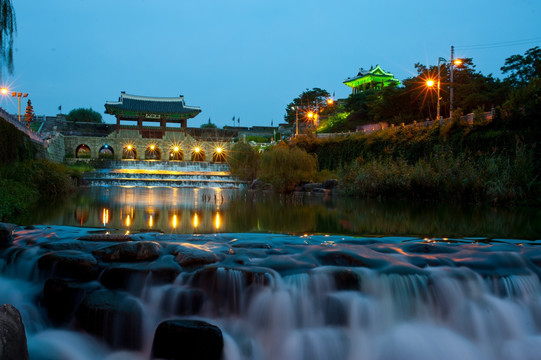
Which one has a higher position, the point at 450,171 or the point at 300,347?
the point at 450,171

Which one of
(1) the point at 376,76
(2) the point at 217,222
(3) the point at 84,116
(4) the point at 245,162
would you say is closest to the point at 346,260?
(2) the point at 217,222

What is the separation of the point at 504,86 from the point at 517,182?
21.2 meters

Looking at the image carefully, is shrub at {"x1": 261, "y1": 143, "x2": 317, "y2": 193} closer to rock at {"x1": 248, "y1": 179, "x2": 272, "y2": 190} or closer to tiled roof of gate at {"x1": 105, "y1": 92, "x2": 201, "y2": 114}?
rock at {"x1": 248, "y1": 179, "x2": 272, "y2": 190}

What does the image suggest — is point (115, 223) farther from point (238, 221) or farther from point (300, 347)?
point (300, 347)

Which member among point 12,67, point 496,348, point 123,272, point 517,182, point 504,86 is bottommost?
point 496,348

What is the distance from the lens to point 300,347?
13.8 ft

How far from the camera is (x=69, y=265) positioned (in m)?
5.04

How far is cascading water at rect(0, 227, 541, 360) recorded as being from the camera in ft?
14.0

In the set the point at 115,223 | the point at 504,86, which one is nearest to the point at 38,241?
the point at 115,223

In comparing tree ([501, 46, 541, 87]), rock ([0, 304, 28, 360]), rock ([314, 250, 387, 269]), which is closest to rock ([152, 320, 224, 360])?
rock ([0, 304, 28, 360])

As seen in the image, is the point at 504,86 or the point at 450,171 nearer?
the point at 450,171

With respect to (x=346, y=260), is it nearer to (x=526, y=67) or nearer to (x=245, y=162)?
(x=245, y=162)

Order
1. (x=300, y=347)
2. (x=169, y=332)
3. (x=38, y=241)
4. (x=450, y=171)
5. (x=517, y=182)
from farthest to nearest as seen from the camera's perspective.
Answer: (x=450, y=171) → (x=517, y=182) → (x=38, y=241) → (x=300, y=347) → (x=169, y=332)

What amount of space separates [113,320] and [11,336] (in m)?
1.28
